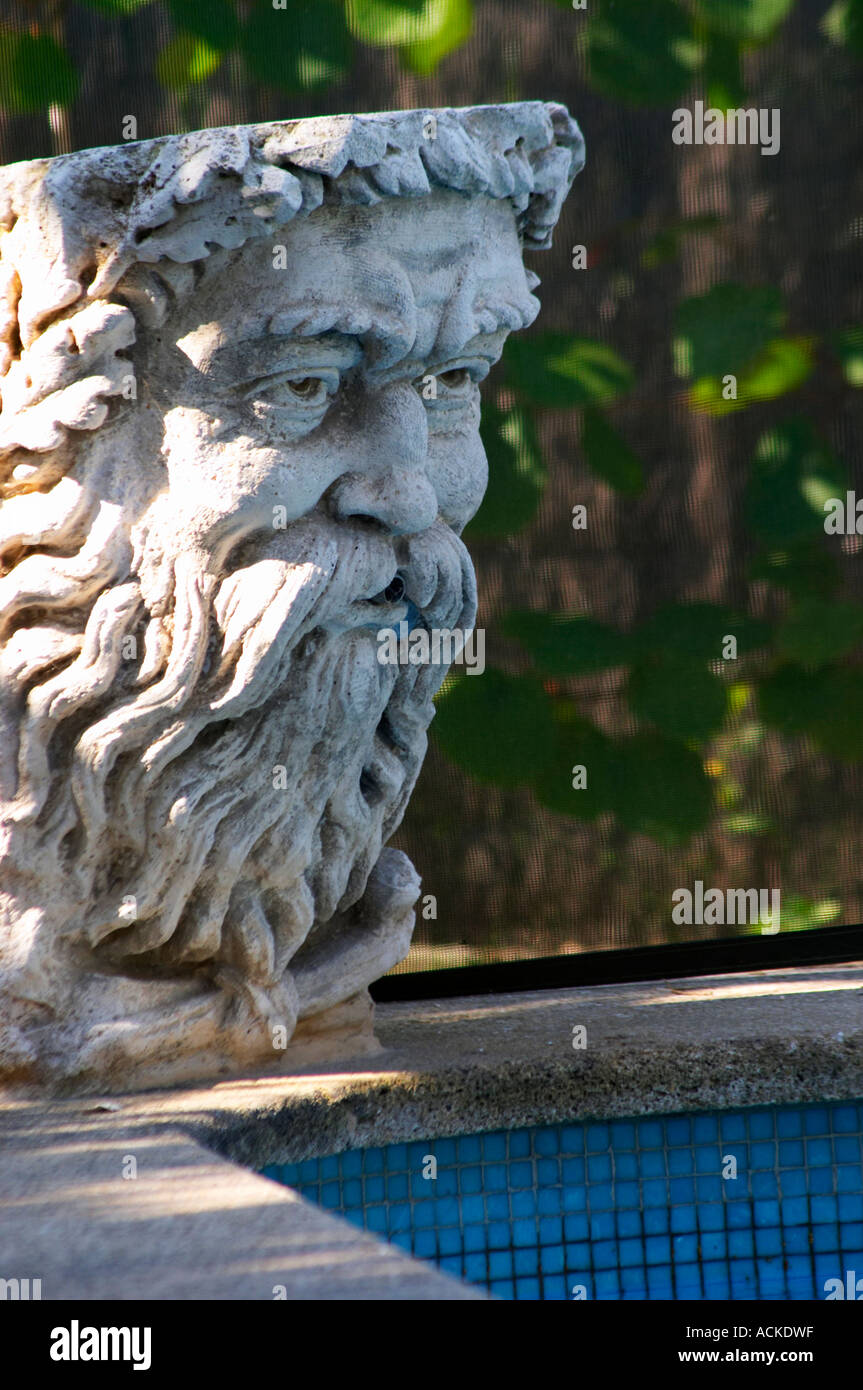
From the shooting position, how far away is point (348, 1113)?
2096mm

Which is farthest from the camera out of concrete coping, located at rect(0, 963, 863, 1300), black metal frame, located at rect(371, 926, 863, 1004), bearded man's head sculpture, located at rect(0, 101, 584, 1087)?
black metal frame, located at rect(371, 926, 863, 1004)

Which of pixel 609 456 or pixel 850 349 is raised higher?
pixel 850 349

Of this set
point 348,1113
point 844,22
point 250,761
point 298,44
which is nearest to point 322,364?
point 250,761

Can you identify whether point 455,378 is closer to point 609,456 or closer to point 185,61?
point 609,456

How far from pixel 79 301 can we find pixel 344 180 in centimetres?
38

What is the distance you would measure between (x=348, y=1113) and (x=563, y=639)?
155 cm

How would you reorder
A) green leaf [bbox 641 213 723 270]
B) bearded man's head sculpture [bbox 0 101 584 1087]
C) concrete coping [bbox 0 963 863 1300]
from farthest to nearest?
green leaf [bbox 641 213 723 270] → bearded man's head sculpture [bbox 0 101 584 1087] → concrete coping [bbox 0 963 863 1300]

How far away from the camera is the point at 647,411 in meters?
3.39

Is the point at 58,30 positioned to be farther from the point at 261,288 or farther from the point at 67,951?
the point at 67,951

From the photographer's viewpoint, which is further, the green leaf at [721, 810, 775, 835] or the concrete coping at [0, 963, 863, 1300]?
the green leaf at [721, 810, 775, 835]

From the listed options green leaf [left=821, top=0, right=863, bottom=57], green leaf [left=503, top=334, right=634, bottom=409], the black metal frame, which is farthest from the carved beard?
green leaf [left=821, top=0, right=863, bottom=57]

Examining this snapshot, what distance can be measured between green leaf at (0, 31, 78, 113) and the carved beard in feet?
5.78

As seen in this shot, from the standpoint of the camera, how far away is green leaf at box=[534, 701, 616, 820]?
340 centimetres

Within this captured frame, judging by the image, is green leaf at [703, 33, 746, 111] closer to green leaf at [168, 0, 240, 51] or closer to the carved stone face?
green leaf at [168, 0, 240, 51]
